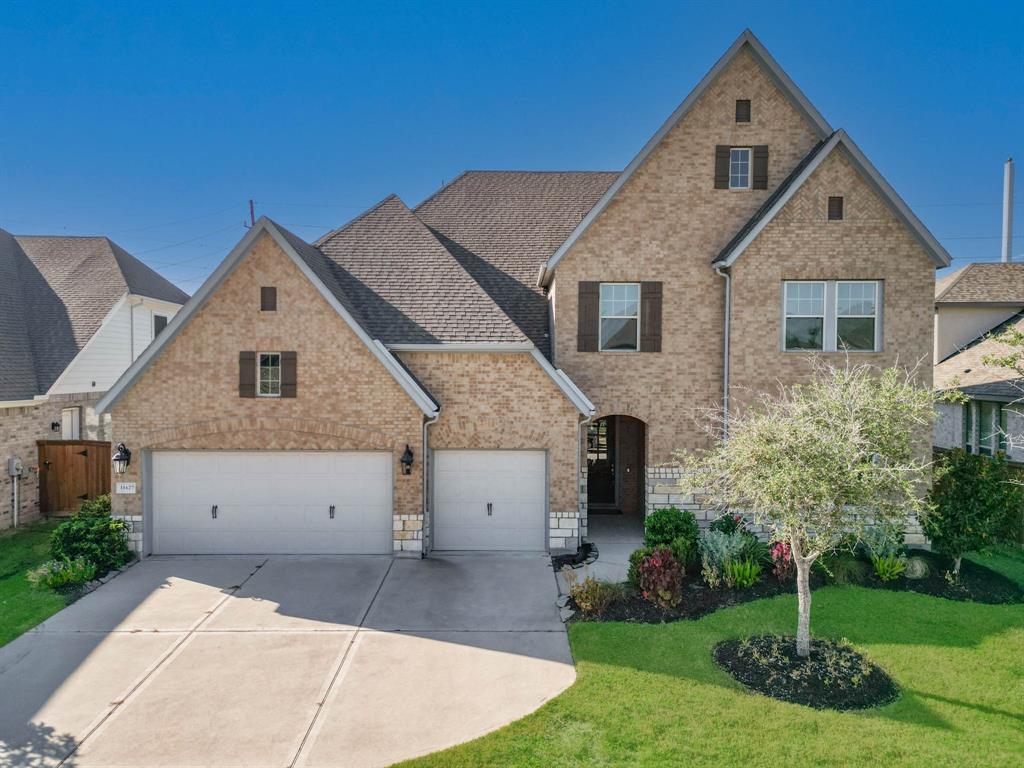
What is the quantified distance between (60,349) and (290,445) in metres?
8.85

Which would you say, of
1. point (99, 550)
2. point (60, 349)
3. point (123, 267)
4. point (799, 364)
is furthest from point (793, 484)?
point (123, 267)

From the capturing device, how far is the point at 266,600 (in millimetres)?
9805

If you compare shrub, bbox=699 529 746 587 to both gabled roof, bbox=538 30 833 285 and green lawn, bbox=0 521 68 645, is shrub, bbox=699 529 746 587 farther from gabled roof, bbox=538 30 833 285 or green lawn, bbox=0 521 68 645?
green lawn, bbox=0 521 68 645

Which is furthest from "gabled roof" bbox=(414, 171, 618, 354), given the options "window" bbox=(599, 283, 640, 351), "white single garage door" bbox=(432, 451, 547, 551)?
"white single garage door" bbox=(432, 451, 547, 551)

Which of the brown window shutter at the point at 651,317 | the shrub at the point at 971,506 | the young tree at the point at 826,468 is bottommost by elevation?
the shrub at the point at 971,506

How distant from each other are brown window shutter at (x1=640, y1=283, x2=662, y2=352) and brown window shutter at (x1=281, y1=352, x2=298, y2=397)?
297 inches

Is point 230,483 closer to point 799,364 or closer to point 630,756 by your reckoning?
point 630,756

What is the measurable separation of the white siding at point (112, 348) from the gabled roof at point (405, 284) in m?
7.66

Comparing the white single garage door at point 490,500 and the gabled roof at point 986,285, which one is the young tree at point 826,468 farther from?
the gabled roof at point 986,285

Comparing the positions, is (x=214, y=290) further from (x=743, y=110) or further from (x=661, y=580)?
(x=743, y=110)

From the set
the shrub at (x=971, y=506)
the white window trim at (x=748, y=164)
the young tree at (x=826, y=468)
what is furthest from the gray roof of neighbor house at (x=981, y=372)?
the young tree at (x=826, y=468)

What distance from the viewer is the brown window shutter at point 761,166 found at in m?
13.2

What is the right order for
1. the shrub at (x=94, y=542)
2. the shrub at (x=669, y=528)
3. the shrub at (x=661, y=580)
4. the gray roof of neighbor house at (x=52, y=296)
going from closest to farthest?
the shrub at (x=661, y=580) → the shrub at (x=94, y=542) → the shrub at (x=669, y=528) → the gray roof of neighbor house at (x=52, y=296)

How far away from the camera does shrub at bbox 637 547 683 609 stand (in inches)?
367
